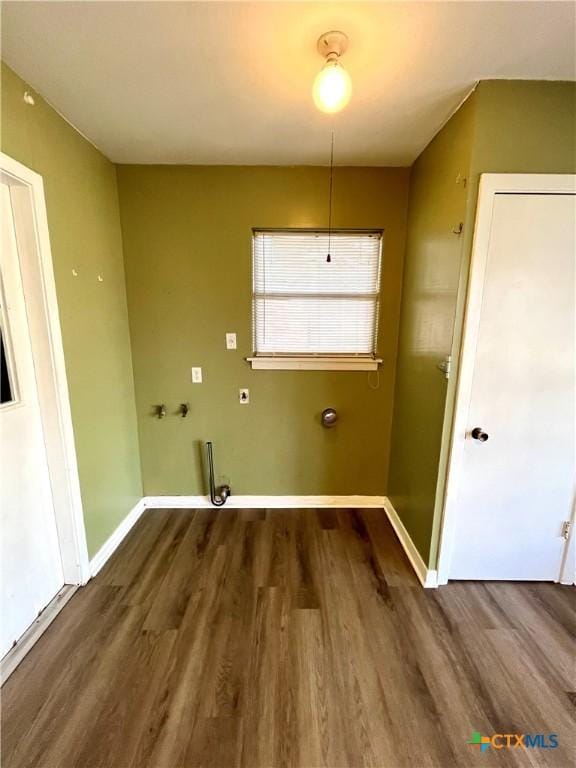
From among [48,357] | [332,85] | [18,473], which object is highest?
[332,85]

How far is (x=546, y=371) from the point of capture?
1.56 meters

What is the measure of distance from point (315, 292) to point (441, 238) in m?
0.86

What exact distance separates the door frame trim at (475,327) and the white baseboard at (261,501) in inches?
33.8

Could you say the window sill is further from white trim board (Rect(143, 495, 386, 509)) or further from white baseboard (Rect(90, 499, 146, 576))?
white baseboard (Rect(90, 499, 146, 576))

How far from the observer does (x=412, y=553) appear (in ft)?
6.50

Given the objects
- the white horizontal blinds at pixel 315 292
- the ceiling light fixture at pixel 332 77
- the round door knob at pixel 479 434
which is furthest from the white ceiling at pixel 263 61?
the round door knob at pixel 479 434

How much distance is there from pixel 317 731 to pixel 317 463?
150cm

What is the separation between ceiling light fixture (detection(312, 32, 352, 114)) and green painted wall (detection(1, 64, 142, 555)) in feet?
4.17

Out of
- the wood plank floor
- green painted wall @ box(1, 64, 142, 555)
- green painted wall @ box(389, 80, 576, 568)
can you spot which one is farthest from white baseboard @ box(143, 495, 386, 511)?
the wood plank floor

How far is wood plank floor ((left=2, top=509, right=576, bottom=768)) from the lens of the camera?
1111 mm

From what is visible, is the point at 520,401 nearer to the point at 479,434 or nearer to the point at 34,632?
the point at 479,434

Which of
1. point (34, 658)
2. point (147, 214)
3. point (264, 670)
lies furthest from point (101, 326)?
point (264, 670)

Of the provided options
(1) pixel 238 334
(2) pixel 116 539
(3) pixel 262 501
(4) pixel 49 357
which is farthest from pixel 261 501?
(4) pixel 49 357

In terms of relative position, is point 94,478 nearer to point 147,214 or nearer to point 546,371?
point 147,214
